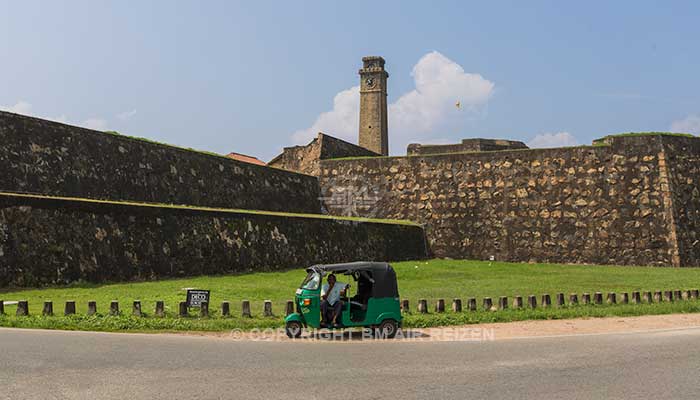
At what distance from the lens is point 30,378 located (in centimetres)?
778

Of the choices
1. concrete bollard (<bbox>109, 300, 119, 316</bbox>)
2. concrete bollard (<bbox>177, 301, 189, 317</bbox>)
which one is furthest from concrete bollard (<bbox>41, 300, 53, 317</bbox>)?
concrete bollard (<bbox>177, 301, 189, 317</bbox>)

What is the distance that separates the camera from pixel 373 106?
77938mm

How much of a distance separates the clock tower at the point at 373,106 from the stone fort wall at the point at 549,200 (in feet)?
132

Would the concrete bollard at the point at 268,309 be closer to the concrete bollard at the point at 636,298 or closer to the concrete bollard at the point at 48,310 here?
the concrete bollard at the point at 48,310

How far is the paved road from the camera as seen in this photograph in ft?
24.5

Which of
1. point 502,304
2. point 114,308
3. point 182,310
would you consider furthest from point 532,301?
point 114,308

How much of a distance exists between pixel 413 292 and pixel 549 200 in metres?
15.4

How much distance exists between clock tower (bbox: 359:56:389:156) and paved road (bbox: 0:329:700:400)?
216ft

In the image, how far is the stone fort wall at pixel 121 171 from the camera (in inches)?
851

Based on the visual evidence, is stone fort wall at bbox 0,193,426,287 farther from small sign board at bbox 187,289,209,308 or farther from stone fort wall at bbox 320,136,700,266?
stone fort wall at bbox 320,136,700,266

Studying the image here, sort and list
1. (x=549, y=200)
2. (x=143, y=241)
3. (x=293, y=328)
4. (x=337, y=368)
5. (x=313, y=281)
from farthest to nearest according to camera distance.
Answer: (x=549, y=200) < (x=143, y=241) < (x=313, y=281) < (x=293, y=328) < (x=337, y=368)

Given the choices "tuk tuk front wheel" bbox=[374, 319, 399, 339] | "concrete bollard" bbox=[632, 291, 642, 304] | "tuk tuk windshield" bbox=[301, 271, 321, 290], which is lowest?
"tuk tuk front wheel" bbox=[374, 319, 399, 339]

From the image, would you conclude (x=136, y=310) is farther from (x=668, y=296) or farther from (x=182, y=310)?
(x=668, y=296)

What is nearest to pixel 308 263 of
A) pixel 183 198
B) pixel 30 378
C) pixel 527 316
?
pixel 183 198
